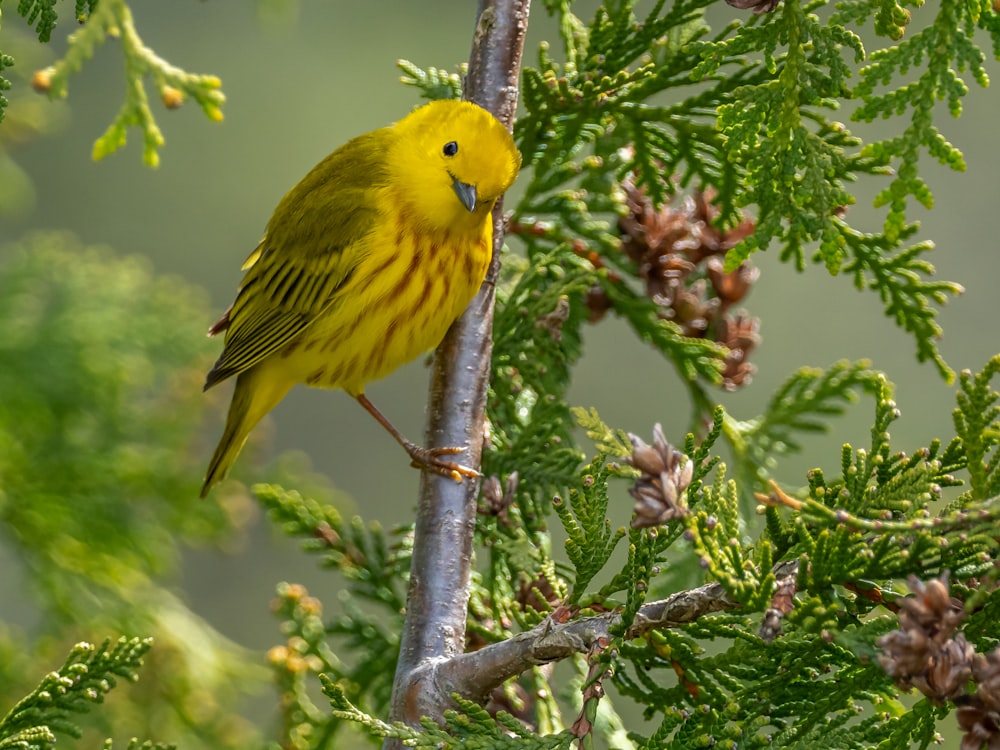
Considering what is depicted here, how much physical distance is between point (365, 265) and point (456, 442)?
779mm

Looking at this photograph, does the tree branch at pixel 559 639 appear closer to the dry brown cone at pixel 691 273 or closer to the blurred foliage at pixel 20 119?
the dry brown cone at pixel 691 273

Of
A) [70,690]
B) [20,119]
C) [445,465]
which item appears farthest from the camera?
[20,119]

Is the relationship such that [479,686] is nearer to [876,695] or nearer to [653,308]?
[876,695]

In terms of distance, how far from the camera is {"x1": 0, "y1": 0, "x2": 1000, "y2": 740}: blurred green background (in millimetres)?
8797

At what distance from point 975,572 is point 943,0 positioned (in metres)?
0.63

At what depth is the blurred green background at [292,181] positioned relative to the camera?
880 cm

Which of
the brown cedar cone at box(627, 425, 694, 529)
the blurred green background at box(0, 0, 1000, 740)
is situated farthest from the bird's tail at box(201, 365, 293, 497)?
the blurred green background at box(0, 0, 1000, 740)

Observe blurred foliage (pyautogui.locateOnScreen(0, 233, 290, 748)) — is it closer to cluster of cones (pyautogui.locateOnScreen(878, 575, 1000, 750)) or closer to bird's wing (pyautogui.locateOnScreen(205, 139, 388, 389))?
bird's wing (pyautogui.locateOnScreen(205, 139, 388, 389))

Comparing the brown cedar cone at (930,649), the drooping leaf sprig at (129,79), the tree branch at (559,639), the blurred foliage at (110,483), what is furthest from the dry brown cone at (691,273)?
the blurred foliage at (110,483)

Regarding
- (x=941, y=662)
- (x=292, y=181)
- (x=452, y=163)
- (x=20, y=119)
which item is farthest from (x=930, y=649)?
(x=292, y=181)

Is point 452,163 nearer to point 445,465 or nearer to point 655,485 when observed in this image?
point 445,465

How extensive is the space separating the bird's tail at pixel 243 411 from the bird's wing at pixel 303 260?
0.07 meters

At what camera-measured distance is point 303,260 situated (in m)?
2.32

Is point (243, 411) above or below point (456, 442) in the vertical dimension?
above
